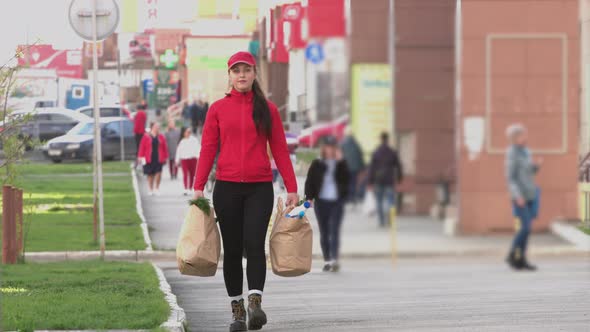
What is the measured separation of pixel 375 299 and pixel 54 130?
13.0 metres

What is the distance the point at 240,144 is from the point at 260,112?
0.27 meters

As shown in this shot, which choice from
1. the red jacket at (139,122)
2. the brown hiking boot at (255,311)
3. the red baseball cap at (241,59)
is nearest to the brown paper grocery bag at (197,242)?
the brown hiking boot at (255,311)

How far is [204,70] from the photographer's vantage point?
1159 cm

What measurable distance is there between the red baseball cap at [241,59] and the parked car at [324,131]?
8.51ft

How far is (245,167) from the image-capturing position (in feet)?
→ 24.7

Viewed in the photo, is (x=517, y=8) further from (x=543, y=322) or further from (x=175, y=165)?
(x=175, y=165)

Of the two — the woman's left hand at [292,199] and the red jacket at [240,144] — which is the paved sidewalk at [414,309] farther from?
the red jacket at [240,144]

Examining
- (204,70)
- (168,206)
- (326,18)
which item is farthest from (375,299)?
(168,206)

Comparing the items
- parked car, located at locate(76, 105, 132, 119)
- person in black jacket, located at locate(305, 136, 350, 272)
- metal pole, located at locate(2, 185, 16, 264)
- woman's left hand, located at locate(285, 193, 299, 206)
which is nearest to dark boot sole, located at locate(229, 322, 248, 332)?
woman's left hand, located at locate(285, 193, 299, 206)

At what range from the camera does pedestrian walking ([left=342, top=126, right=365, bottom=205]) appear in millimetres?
4055

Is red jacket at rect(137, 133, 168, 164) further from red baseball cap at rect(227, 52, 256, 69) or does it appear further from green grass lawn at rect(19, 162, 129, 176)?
red baseball cap at rect(227, 52, 256, 69)

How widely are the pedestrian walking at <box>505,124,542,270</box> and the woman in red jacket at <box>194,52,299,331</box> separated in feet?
9.35

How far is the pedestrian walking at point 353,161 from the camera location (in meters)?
4.05

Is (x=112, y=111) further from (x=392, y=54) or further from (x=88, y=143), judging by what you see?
(x=392, y=54)
